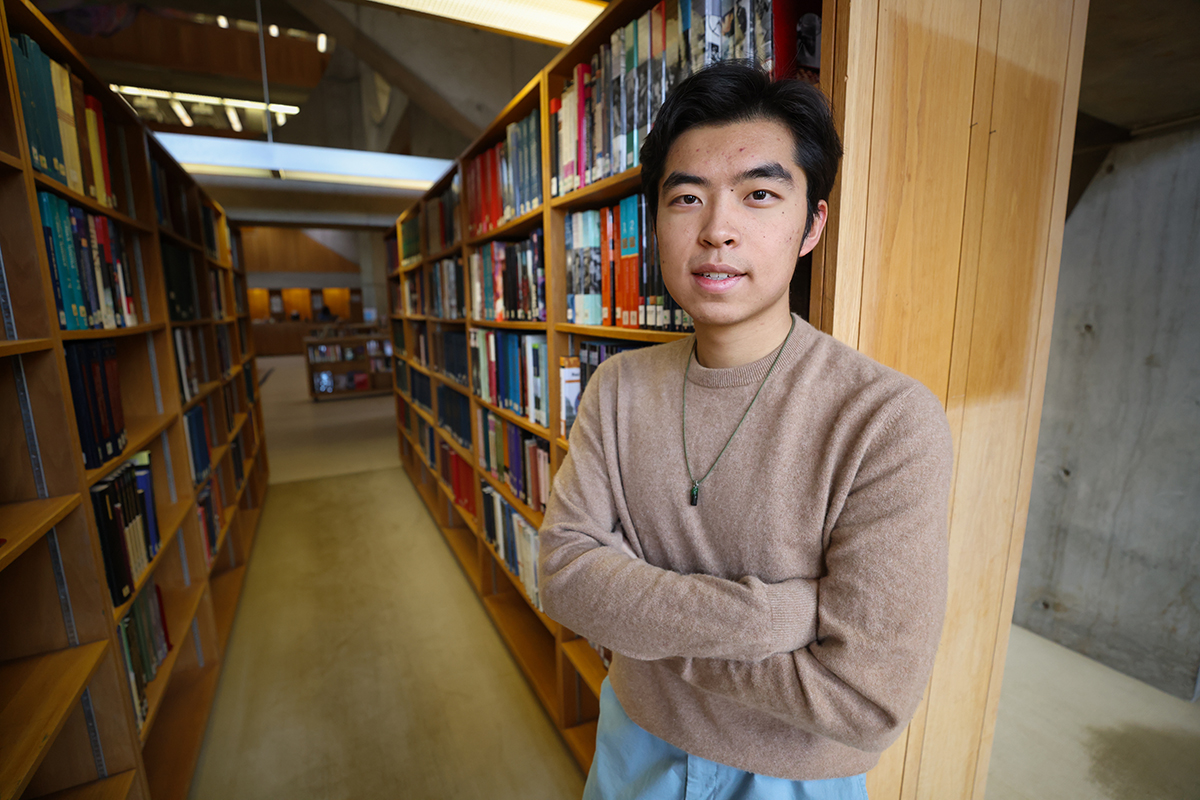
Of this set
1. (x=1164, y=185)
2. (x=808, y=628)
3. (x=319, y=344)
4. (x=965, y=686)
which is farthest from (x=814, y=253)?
(x=319, y=344)

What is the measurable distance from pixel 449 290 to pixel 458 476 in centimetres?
115

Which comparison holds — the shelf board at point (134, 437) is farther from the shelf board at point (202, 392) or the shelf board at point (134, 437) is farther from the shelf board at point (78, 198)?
the shelf board at point (78, 198)

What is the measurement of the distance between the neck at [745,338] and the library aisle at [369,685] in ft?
5.64

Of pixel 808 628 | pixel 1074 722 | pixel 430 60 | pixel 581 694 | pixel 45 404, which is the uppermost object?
pixel 430 60

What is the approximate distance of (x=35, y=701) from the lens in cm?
113

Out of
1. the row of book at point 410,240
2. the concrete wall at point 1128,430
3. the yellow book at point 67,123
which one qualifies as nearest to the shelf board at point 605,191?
the yellow book at point 67,123

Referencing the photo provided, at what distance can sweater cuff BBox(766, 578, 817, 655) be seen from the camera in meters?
0.73

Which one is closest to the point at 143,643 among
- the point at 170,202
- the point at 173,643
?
the point at 173,643

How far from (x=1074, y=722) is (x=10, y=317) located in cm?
363

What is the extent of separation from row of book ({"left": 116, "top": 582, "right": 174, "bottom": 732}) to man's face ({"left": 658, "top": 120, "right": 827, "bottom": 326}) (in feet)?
5.91

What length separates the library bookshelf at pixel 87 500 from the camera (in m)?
1.17

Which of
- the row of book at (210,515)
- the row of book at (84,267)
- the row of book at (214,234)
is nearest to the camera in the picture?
the row of book at (84,267)

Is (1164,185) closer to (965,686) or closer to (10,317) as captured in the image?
(965,686)

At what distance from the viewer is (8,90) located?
1.14 meters
